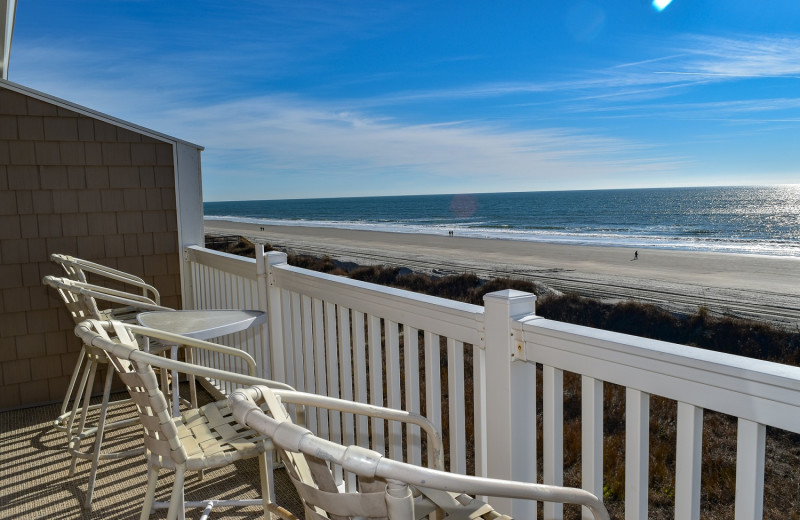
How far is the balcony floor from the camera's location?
2.65 m

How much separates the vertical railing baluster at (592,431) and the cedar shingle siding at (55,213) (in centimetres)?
395

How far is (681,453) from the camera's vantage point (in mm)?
1240

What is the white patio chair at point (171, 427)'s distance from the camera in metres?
1.62

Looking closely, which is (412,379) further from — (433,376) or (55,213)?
(55,213)

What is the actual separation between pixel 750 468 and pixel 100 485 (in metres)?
2.84

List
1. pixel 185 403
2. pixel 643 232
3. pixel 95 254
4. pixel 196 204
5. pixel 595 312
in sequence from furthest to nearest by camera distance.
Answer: pixel 643 232
pixel 595 312
pixel 196 204
pixel 95 254
pixel 185 403

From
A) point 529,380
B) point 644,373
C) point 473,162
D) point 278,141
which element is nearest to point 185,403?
point 529,380

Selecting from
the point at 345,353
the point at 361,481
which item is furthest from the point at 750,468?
the point at 345,353

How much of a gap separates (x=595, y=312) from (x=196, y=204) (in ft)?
32.5

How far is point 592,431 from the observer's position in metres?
1.44

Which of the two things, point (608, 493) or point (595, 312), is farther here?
point (595, 312)

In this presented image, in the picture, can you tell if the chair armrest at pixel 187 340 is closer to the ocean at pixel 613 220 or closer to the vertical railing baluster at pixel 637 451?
the vertical railing baluster at pixel 637 451

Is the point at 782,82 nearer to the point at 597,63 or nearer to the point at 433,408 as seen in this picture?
the point at 597,63

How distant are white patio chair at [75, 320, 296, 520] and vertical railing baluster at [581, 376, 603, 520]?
0.84m
